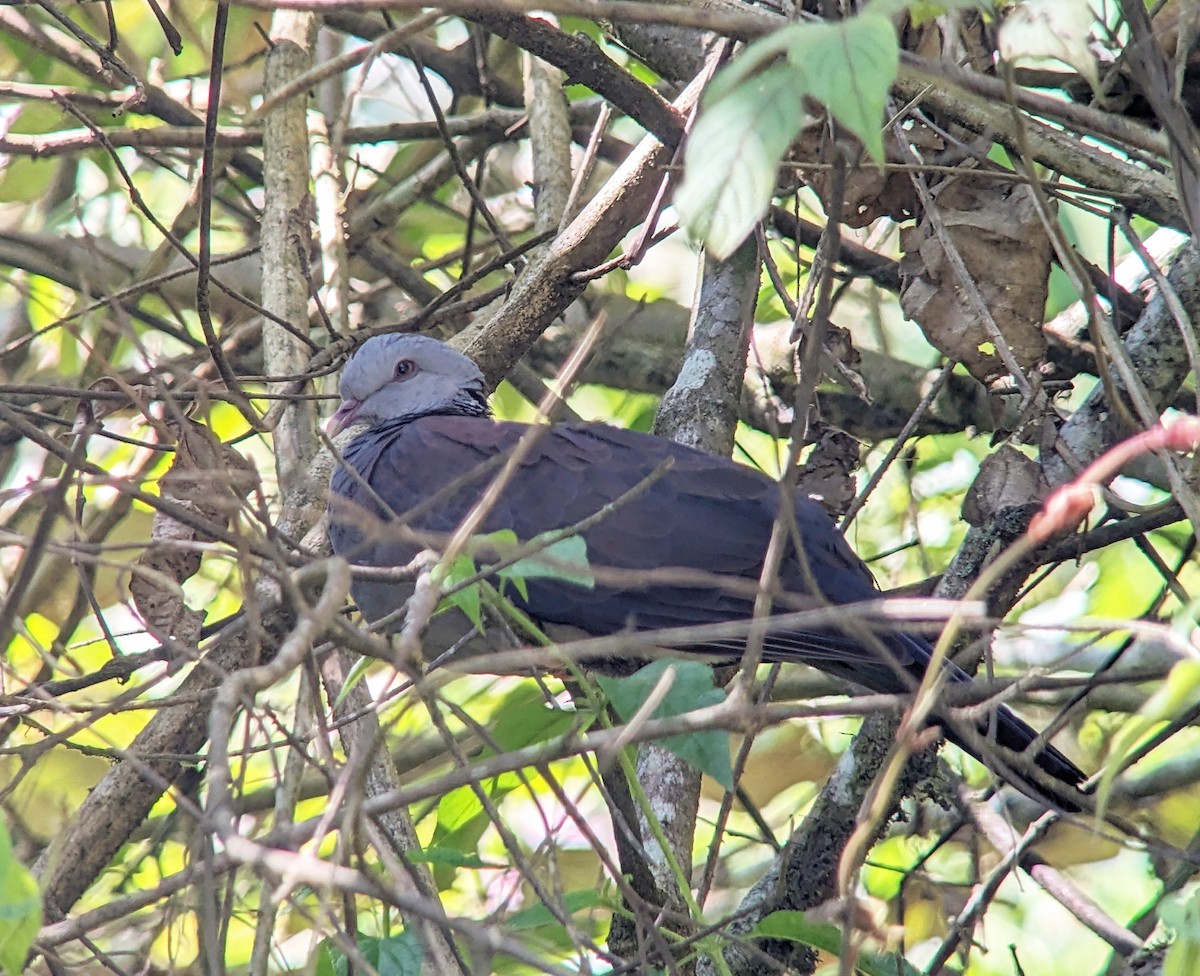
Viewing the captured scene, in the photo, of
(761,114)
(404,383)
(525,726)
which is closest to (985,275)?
(525,726)

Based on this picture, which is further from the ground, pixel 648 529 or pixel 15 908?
pixel 648 529

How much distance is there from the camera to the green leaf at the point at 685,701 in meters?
1.92

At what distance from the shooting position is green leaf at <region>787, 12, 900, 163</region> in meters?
1.32

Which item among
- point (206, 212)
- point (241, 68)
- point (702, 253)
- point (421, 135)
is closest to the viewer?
point (206, 212)

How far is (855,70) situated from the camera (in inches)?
52.7

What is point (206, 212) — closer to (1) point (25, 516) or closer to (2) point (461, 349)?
(2) point (461, 349)

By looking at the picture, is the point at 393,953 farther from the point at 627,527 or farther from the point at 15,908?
the point at 627,527

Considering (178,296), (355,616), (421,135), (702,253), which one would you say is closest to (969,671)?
(702,253)

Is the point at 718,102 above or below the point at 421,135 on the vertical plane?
below

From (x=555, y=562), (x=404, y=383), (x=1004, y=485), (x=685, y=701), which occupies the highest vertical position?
(x=404, y=383)

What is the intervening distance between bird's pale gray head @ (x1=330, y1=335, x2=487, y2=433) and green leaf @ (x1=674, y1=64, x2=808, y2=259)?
101 inches

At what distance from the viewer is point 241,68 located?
4.89m

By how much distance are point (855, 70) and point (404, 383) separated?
2.94 meters

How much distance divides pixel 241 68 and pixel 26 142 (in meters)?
0.99
